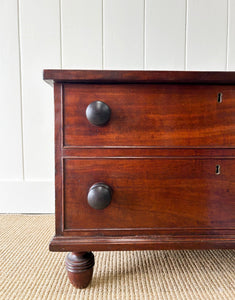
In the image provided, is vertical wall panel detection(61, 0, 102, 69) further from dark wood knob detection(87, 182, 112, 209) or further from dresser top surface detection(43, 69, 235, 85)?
dark wood knob detection(87, 182, 112, 209)

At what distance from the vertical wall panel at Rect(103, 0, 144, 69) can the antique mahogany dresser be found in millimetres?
535

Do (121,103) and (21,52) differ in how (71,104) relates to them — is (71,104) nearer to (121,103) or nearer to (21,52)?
(121,103)

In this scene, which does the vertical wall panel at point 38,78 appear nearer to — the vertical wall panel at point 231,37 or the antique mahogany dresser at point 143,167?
the antique mahogany dresser at point 143,167

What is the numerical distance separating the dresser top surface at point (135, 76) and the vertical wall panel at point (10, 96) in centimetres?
59

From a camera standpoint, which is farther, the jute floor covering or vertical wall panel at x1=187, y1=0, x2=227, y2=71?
vertical wall panel at x1=187, y1=0, x2=227, y2=71

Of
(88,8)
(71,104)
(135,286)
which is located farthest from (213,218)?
(88,8)

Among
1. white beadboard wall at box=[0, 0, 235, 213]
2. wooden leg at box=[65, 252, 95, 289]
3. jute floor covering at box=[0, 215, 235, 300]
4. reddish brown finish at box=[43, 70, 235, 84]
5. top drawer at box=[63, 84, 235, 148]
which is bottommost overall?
jute floor covering at box=[0, 215, 235, 300]

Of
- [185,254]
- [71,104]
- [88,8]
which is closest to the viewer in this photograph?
[71,104]

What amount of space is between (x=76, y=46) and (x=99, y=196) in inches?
28.9

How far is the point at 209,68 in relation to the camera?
3.39 ft

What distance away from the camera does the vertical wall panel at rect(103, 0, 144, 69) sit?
1002mm

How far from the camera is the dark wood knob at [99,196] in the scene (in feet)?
1.73

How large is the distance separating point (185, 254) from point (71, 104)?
1.87ft

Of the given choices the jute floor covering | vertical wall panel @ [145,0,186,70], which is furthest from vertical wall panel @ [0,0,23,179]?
vertical wall panel @ [145,0,186,70]
